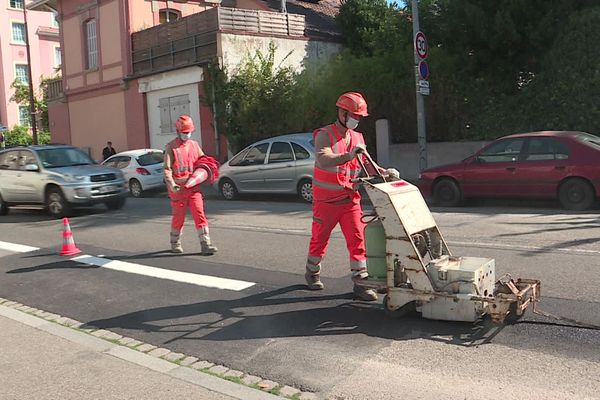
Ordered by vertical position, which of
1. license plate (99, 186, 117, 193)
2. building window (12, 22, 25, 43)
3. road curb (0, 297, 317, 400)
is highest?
building window (12, 22, 25, 43)

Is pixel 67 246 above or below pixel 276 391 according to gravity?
above

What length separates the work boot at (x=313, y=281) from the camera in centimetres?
611

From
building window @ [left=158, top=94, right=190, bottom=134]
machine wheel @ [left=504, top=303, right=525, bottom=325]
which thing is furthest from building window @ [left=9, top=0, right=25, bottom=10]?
machine wheel @ [left=504, top=303, right=525, bottom=325]

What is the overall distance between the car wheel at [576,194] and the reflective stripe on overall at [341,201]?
696 centimetres

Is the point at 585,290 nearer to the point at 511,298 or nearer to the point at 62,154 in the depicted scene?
the point at 511,298

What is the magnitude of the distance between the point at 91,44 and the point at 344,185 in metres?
25.7

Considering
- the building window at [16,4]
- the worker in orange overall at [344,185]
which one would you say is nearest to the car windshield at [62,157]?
the worker in orange overall at [344,185]

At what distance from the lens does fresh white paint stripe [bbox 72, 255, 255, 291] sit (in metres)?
6.70

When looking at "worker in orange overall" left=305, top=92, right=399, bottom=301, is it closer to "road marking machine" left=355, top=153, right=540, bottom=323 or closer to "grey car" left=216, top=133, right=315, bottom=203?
"road marking machine" left=355, top=153, right=540, bottom=323

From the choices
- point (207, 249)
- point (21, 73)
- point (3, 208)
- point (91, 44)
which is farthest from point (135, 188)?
point (21, 73)

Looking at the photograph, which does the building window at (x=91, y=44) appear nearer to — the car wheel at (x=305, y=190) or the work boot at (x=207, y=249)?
the car wheel at (x=305, y=190)

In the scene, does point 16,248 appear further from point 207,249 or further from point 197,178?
point 197,178

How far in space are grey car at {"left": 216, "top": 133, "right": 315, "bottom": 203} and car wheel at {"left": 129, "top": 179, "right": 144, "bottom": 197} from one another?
3.14 m

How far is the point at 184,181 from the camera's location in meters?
8.02
